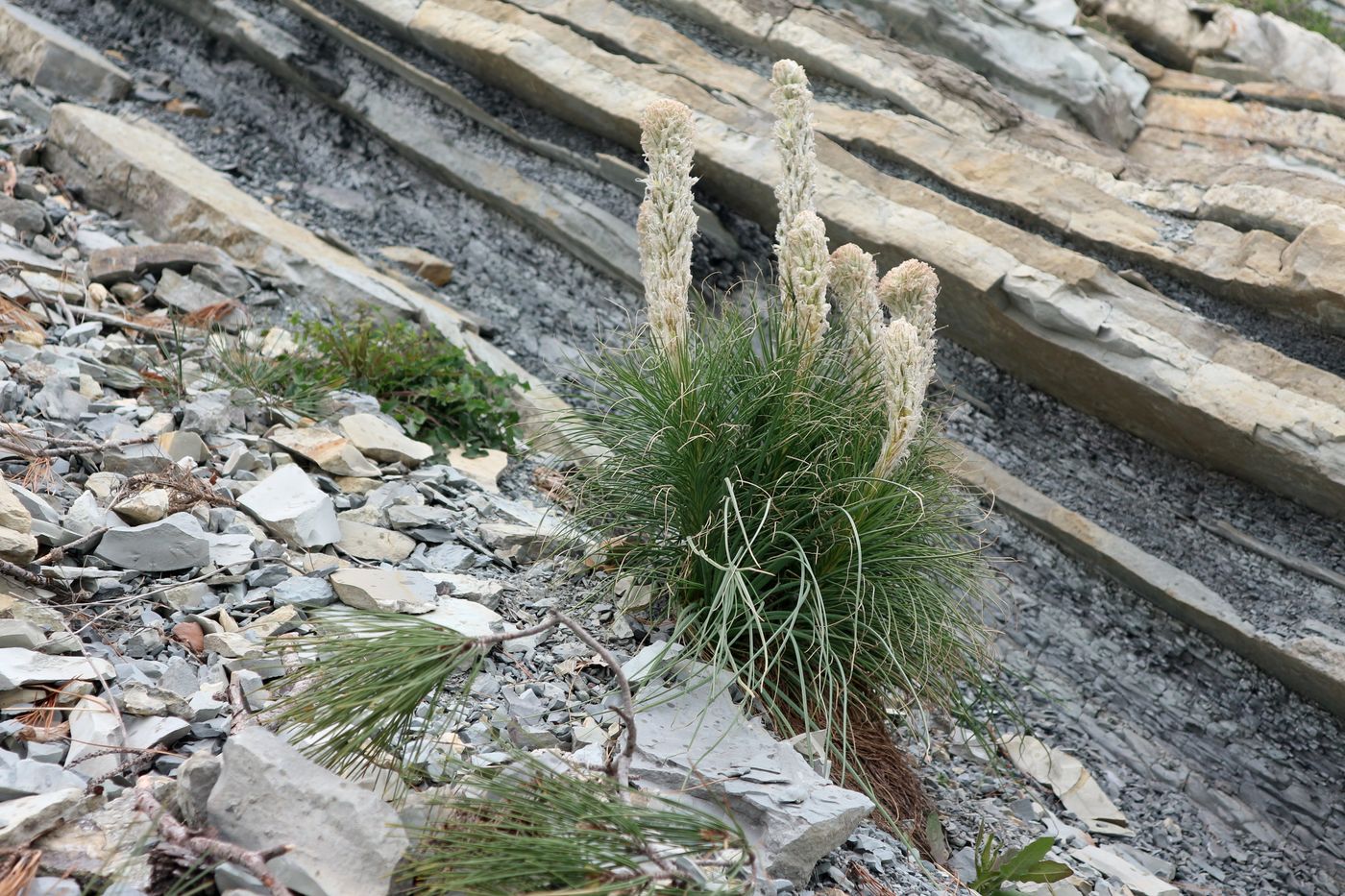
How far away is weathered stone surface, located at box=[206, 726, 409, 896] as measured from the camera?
2418mm

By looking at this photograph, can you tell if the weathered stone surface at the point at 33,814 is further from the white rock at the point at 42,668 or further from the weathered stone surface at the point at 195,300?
the weathered stone surface at the point at 195,300

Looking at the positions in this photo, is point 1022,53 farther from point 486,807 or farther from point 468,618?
point 486,807

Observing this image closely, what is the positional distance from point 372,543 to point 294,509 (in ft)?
1.15

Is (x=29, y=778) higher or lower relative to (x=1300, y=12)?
lower

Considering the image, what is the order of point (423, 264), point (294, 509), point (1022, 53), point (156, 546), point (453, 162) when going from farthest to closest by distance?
point (453, 162), point (423, 264), point (1022, 53), point (294, 509), point (156, 546)

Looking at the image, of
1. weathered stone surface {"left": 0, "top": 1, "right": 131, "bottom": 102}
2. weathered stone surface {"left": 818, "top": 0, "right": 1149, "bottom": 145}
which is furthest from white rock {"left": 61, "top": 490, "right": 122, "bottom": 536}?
weathered stone surface {"left": 0, "top": 1, "right": 131, "bottom": 102}

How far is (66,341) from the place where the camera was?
5.46 m

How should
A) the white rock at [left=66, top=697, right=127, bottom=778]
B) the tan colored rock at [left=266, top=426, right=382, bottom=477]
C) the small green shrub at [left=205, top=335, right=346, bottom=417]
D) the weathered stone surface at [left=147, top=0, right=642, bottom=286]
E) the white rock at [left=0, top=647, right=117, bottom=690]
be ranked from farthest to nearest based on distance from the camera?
the weathered stone surface at [left=147, top=0, right=642, bottom=286] → the small green shrub at [left=205, top=335, right=346, bottom=417] → the tan colored rock at [left=266, top=426, right=382, bottom=477] → the white rock at [left=0, top=647, right=117, bottom=690] → the white rock at [left=66, top=697, right=127, bottom=778]

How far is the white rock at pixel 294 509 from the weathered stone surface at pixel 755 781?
1.66 metres

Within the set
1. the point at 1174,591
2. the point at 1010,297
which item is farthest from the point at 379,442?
the point at 1174,591

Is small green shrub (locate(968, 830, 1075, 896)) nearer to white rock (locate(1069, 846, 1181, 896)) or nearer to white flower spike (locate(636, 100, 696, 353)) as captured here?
white rock (locate(1069, 846, 1181, 896))

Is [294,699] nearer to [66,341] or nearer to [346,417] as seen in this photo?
A: [346,417]

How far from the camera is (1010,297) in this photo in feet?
22.3

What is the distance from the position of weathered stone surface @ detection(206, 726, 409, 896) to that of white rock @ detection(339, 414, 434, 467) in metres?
2.91
